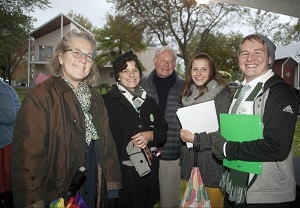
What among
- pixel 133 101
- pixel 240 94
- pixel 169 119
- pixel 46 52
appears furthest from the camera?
pixel 46 52

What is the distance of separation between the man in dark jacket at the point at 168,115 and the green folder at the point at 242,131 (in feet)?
4.32

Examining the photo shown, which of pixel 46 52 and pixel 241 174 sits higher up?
pixel 46 52

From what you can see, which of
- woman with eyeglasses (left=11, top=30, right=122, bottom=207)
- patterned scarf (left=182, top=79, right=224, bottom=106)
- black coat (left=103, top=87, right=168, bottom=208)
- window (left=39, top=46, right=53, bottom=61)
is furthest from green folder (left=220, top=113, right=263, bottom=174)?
window (left=39, top=46, right=53, bottom=61)

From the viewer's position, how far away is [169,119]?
368 cm

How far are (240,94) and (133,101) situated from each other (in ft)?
4.13

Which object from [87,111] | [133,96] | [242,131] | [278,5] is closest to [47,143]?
[87,111]

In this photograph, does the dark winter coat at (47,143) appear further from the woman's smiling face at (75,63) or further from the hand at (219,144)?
the hand at (219,144)

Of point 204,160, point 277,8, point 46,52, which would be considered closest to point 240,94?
point 204,160

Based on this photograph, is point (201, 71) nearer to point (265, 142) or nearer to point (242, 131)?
point (242, 131)

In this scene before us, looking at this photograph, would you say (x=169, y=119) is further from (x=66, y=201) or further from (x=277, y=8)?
(x=277, y=8)

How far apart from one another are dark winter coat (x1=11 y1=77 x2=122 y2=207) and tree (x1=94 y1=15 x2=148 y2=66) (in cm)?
1761

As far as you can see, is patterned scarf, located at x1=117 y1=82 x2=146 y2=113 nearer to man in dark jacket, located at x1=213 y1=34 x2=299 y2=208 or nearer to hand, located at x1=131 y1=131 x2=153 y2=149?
hand, located at x1=131 y1=131 x2=153 y2=149

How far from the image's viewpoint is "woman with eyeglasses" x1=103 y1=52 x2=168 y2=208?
3.00 m

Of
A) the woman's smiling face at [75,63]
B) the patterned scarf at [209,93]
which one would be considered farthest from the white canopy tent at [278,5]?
the woman's smiling face at [75,63]
